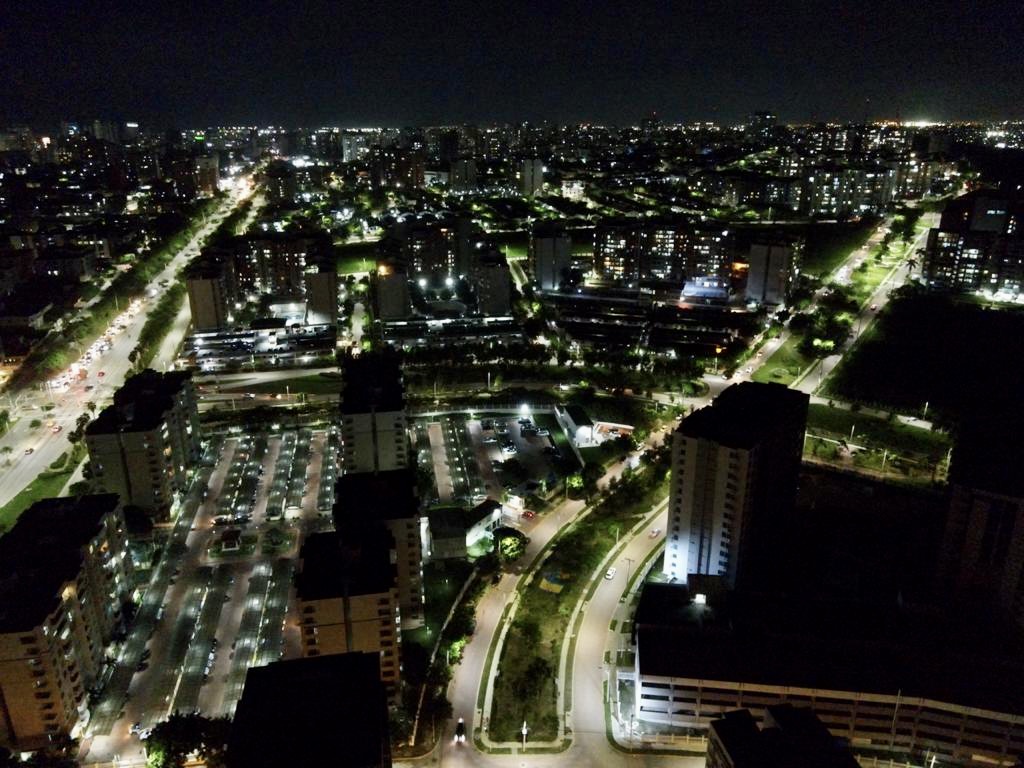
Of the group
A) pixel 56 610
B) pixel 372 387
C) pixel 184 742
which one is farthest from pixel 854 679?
pixel 56 610

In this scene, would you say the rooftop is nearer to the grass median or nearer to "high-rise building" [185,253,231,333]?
the grass median

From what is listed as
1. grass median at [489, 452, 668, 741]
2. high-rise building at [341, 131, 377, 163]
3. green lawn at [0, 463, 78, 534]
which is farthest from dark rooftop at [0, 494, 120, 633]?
high-rise building at [341, 131, 377, 163]

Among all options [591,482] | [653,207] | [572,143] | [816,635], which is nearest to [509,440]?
[591,482]

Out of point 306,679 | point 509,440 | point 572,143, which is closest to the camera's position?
point 306,679

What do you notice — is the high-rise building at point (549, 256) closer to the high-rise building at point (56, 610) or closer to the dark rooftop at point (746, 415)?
the dark rooftop at point (746, 415)

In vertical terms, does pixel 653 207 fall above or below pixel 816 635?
above

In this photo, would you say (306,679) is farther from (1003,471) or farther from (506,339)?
(506,339)
